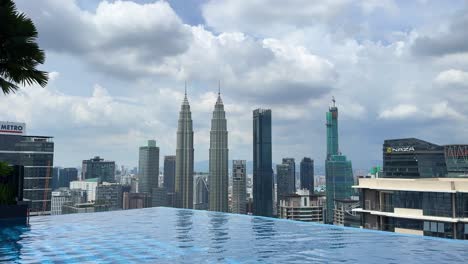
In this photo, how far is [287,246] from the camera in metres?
17.2

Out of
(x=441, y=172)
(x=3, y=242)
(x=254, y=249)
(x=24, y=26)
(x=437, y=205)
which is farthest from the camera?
(x=441, y=172)

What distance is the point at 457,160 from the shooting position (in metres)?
92.1

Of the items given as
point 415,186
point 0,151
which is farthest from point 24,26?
point 0,151

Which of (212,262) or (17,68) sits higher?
(17,68)

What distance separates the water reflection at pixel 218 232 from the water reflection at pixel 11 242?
25.2 feet

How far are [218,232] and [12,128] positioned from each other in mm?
149695

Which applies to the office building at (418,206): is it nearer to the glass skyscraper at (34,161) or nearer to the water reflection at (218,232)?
the water reflection at (218,232)

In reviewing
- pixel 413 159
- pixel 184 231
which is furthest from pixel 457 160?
pixel 184 231

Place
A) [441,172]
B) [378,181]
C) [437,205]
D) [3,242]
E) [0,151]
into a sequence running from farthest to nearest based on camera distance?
1. [441,172]
2. [0,151]
3. [378,181]
4. [437,205]
5. [3,242]

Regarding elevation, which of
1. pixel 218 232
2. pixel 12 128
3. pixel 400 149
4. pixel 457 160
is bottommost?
pixel 218 232

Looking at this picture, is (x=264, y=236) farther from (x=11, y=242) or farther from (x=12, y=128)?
(x=12, y=128)

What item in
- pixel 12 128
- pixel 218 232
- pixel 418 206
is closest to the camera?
pixel 218 232

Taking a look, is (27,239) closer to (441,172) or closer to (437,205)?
(437,205)

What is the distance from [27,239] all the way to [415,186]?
34876mm
